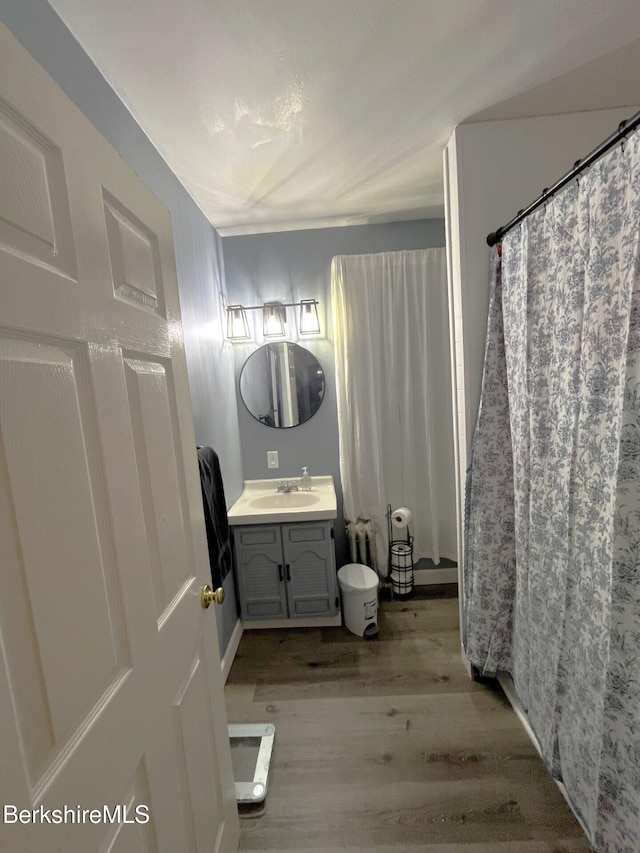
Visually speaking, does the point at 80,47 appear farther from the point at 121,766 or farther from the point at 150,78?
the point at 121,766

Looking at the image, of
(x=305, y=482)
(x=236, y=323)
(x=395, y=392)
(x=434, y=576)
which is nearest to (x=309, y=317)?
(x=236, y=323)

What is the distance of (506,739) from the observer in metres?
1.60

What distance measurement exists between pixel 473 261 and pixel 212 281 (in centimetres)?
145

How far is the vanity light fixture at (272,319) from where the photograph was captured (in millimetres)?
2559

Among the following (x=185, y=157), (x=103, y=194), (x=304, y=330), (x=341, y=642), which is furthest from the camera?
(x=304, y=330)

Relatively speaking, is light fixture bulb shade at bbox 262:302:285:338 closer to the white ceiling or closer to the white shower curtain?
the white shower curtain

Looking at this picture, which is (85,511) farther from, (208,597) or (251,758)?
(251,758)

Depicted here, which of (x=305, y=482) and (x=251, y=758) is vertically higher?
(x=305, y=482)

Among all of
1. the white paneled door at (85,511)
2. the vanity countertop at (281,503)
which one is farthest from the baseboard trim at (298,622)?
the white paneled door at (85,511)

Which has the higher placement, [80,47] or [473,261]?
Answer: [80,47]

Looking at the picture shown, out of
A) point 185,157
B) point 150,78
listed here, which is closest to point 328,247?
point 185,157

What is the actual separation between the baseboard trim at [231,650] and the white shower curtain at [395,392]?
0.97 metres

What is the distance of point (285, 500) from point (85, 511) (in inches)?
79.1

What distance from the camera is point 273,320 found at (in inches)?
102
